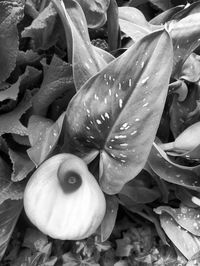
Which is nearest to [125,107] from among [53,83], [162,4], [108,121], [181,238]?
[108,121]

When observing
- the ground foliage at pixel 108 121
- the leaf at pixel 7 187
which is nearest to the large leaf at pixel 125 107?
the ground foliage at pixel 108 121

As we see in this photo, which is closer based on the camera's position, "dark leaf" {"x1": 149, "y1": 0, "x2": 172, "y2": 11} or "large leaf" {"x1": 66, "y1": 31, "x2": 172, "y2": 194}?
"large leaf" {"x1": 66, "y1": 31, "x2": 172, "y2": 194}

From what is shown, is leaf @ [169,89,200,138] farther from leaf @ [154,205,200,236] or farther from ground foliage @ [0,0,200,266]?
leaf @ [154,205,200,236]

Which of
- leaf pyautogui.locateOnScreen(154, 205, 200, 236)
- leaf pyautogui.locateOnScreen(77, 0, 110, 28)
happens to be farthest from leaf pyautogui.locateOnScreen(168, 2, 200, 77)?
leaf pyautogui.locateOnScreen(154, 205, 200, 236)

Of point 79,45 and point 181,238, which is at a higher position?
point 79,45

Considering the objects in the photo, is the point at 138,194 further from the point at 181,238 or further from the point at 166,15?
the point at 166,15
